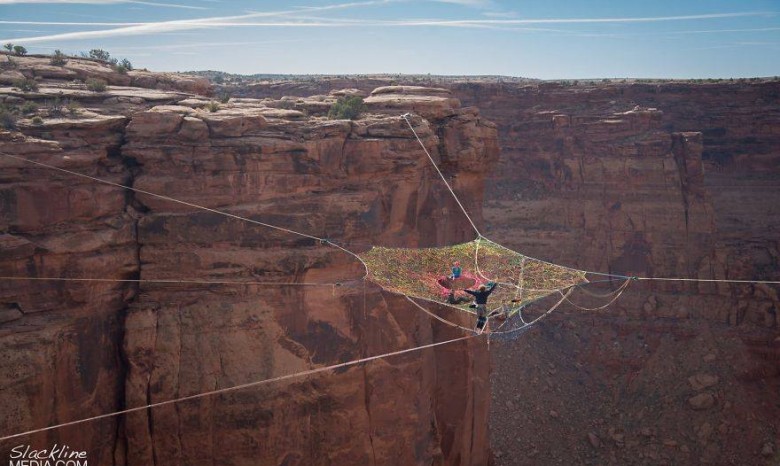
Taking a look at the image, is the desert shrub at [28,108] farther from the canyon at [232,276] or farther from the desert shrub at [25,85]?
the desert shrub at [25,85]

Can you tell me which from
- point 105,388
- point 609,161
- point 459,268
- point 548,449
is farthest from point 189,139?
point 609,161

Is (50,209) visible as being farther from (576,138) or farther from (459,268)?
(576,138)

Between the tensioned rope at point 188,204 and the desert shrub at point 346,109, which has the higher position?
the desert shrub at point 346,109

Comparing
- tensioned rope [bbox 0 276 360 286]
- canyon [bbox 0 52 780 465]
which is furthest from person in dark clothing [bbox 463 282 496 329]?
tensioned rope [bbox 0 276 360 286]

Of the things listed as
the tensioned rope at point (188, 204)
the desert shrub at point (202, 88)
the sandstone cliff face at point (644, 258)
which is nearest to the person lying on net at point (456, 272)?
the tensioned rope at point (188, 204)

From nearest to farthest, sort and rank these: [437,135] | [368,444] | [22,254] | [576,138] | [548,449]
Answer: [22,254] → [368,444] → [437,135] → [548,449] → [576,138]

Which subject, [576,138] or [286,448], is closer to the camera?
[286,448]
